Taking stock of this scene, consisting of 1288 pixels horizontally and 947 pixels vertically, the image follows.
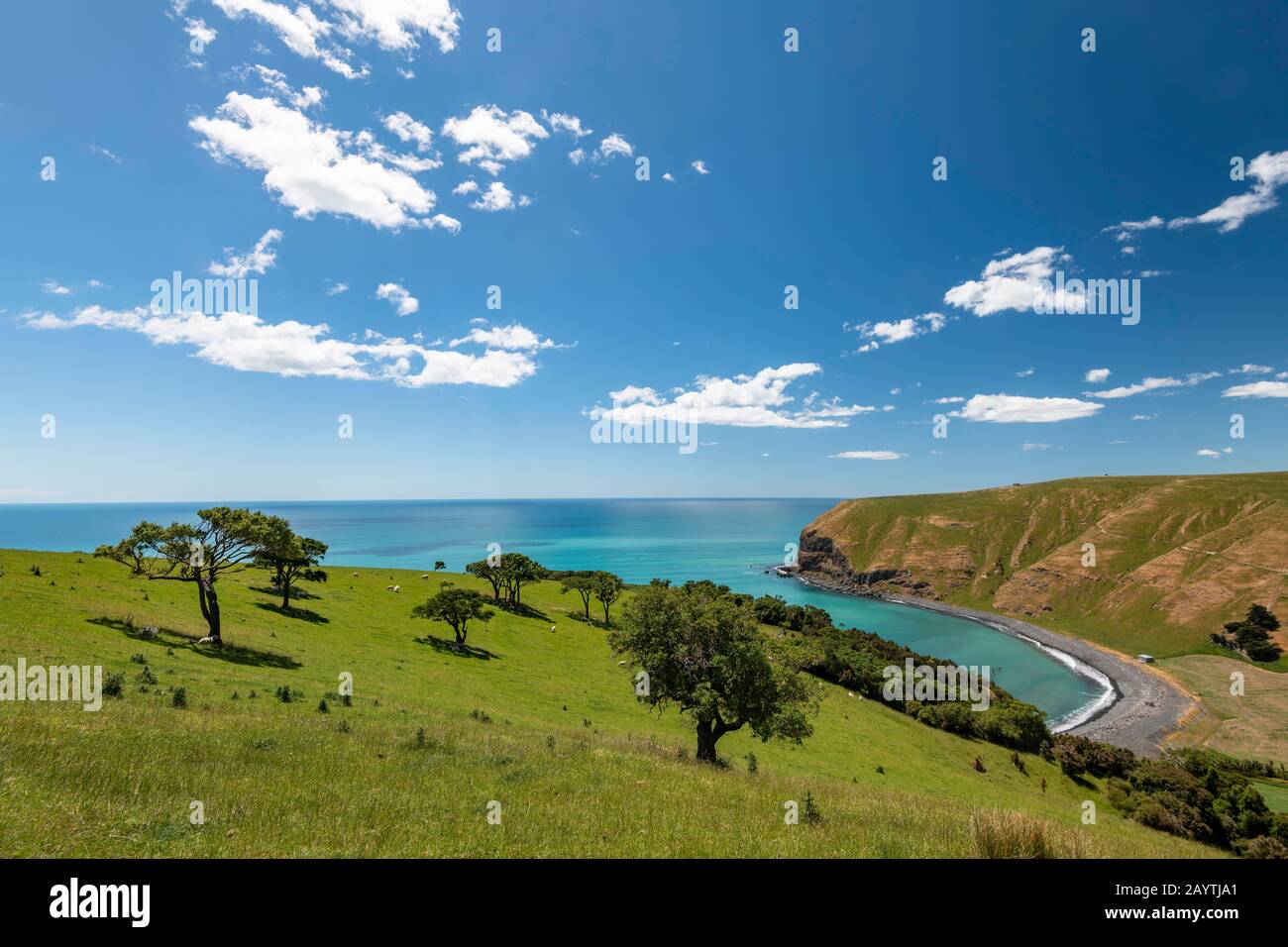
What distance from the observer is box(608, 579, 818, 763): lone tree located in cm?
2653

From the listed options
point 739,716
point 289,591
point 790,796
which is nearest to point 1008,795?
point 739,716

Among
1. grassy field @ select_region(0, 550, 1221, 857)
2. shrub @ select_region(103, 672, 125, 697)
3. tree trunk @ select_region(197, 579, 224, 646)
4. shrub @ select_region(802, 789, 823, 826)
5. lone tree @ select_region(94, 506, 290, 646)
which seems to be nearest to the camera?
grassy field @ select_region(0, 550, 1221, 857)

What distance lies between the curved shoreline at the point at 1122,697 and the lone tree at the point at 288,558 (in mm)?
106802

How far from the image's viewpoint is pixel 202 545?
3672 centimetres

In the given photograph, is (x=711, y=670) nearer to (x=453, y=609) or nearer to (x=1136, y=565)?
(x=453, y=609)

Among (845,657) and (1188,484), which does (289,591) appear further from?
(1188,484)

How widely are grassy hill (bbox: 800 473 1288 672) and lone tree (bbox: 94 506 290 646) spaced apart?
174606 millimetres

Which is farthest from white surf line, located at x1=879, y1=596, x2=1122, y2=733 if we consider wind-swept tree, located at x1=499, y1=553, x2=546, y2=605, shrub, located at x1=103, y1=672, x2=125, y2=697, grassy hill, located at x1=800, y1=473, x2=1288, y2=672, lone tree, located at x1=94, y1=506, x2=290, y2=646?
lone tree, located at x1=94, y1=506, x2=290, y2=646

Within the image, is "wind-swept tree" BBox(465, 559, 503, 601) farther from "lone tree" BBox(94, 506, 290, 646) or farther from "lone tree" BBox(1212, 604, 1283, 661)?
"lone tree" BBox(1212, 604, 1283, 661)

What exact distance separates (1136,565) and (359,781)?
210 metres

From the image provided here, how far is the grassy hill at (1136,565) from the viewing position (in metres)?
121

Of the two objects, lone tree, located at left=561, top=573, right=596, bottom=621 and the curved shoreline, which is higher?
lone tree, located at left=561, top=573, right=596, bottom=621
